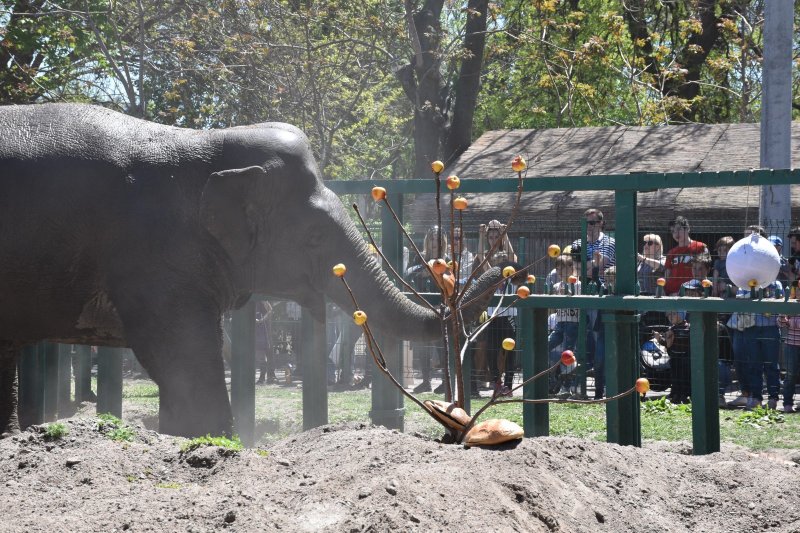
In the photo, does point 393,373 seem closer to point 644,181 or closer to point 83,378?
point 644,181

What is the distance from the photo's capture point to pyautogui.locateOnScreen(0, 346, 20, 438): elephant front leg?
7387 mm

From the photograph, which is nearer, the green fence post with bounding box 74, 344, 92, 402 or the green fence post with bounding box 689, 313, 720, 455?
the green fence post with bounding box 689, 313, 720, 455

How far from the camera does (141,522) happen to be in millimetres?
3568

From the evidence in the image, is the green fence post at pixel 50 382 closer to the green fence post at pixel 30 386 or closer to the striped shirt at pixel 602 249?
the green fence post at pixel 30 386

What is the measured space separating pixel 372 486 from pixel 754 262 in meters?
3.20

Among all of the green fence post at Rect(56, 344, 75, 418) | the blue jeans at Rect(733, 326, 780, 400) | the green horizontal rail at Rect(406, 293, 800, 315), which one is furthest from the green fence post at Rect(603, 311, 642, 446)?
the green fence post at Rect(56, 344, 75, 418)

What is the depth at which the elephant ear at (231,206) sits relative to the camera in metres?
6.86

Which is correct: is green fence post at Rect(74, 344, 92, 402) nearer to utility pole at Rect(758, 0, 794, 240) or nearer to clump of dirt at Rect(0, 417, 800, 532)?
clump of dirt at Rect(0, 417, 800, 532)

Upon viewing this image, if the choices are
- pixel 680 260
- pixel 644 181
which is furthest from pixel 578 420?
pixel 644 181

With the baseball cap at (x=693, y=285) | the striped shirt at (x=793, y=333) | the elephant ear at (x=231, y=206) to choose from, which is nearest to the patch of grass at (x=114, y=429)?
the elephant ear at (x=231, y=206)

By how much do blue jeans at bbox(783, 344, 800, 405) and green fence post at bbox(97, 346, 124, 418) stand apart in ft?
18.2

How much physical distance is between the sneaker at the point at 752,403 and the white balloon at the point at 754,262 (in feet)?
10.1

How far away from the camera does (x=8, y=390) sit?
758cm

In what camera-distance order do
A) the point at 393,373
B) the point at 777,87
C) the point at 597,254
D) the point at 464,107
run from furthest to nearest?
1. the point at 464,107
2. the point at 777,87
3. the point at 393,373
4. the point at 597,254
